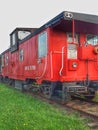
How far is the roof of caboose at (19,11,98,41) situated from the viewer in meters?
9.41


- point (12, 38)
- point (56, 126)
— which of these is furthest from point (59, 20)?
point (12, 38)

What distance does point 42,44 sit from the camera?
1139 cm

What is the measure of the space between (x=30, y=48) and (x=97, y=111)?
5870 mm

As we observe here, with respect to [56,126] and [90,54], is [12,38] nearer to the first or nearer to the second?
[90,54]

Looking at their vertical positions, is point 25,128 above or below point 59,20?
below

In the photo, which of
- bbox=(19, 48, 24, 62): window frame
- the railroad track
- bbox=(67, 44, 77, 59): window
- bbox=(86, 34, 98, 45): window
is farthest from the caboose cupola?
the railroad track

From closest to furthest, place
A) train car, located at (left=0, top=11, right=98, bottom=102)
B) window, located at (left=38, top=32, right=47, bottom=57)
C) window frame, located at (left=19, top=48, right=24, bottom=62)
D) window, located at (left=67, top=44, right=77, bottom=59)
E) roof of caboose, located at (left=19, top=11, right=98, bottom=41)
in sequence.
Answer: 1. roof of caboose, located at (left=19, top=11, right=98, bottom=41)
2. train car, located at (left=0, top=11, right=98, bottom=102)
3. window, located at (left=67, top=44, right=77, bottom=59)
4. window, located at (left=38, top=32, right=47, bottom=57)
5. window frame, located at (left=19, top=48, right=24, bottom=62)

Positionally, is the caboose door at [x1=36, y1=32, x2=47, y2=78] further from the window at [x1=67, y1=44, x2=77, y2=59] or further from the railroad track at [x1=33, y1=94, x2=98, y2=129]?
the railroad track at [x1=33, y1=94, x2=98, y2=129]

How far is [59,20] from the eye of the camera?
383 inches

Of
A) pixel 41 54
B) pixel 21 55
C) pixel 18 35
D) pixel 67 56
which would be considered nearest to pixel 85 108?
pixel 67 56

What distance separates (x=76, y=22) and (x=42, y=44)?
201 centimetres

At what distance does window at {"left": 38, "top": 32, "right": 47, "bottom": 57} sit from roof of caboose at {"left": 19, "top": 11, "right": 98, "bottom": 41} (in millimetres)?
342

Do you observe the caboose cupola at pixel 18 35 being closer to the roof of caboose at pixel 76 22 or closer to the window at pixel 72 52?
the roof of caboose at pixel 76 22

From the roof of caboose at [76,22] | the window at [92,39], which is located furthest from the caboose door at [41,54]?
the window at [92,39]
